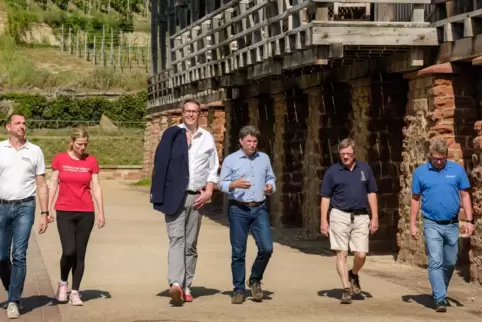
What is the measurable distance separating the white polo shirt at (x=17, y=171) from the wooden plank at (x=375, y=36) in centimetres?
456

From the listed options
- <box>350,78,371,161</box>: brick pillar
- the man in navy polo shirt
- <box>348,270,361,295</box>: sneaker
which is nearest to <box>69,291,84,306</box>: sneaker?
the man in navy polo shirt

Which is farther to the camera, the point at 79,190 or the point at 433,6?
the point at 433,6

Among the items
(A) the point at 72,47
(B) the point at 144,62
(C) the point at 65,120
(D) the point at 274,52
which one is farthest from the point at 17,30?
(D) the point at 274,52

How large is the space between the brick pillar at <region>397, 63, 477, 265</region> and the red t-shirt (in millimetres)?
4926

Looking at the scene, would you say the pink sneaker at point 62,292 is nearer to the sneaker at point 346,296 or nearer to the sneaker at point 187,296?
the sneaker at point 187,296

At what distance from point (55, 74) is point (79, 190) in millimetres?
60928

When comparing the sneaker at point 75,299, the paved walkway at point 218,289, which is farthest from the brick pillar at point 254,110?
the sneaker at point 75,299

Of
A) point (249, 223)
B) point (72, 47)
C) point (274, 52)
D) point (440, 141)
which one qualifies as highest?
point (72, 47)

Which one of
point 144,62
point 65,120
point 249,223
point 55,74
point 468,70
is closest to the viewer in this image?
point 249,223

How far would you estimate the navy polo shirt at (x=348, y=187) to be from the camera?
418 inches

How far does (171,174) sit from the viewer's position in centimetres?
1034

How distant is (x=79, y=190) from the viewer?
10195mm

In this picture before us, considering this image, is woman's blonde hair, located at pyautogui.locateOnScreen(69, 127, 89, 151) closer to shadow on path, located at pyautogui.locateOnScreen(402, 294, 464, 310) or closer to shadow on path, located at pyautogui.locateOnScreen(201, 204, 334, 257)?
shadow on path, located at pyautogui.locateOnScreen(402, 294, 464, 310)

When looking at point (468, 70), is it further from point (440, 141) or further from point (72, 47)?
point (72, 47)
